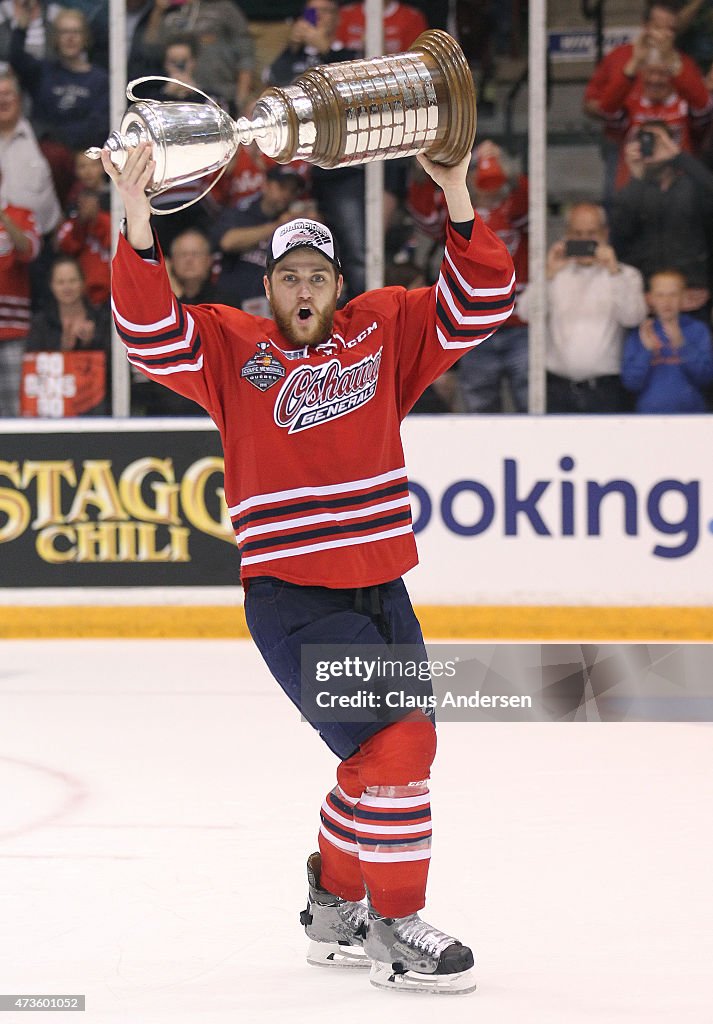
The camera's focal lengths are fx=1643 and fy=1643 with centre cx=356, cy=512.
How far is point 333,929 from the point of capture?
280 cm

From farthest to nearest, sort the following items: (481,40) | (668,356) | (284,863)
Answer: (481,40) < (668,356) < (284,863)

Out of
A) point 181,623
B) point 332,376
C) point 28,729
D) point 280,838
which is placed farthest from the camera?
point 181,623

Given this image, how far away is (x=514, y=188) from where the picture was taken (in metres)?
6.88

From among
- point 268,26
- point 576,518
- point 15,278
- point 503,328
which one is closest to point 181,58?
point 268,26

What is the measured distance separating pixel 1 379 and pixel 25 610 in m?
1.17

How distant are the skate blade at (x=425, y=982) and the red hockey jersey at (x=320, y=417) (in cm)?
63

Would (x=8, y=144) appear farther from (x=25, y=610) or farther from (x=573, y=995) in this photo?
(x=573, y=995)

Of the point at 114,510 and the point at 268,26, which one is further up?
the point at 268,26

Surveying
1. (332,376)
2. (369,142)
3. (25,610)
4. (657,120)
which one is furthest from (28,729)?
(657,120)

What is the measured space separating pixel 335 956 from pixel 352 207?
15.5ft

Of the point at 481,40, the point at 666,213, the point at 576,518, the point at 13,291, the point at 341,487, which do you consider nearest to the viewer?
the point at 341,487

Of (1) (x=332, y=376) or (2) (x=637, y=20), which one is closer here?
(1) (x=332, y=376)

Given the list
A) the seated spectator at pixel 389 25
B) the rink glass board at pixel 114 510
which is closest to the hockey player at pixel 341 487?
the rink glass board at pixel 114 510

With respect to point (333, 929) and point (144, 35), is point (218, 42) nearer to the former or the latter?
point (144, 35)
